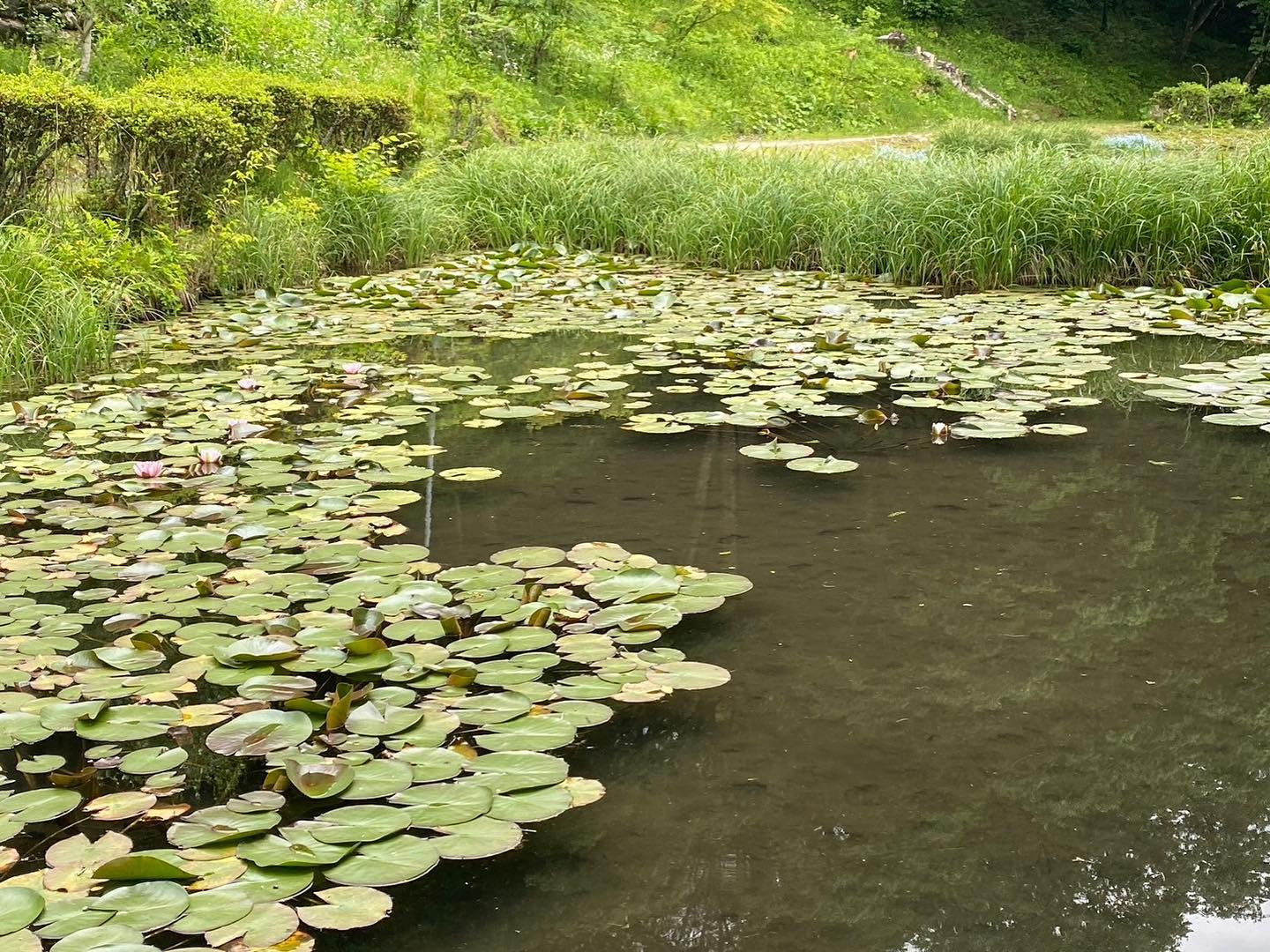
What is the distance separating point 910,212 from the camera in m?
7.03

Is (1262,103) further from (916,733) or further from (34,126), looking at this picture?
(916,733)

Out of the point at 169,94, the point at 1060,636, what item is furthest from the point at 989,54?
the point at 1060,636

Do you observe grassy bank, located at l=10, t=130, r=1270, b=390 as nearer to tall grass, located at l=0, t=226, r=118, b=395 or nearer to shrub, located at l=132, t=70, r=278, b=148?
tall grass, located at l=0, t=226, r=118, b=395

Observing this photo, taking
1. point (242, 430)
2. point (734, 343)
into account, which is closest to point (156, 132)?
point (242, 430)

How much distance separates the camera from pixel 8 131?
5078 millimetres

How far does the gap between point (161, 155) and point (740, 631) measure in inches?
200

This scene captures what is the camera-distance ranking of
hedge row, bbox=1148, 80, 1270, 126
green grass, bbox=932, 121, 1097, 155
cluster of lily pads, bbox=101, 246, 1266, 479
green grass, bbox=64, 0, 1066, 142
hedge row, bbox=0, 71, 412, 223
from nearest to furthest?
cluster of lily pads, bbox=101, 246, 1266, 479
hedge row, bbox=0, 71, 412, 223
green grass, bbox=64, 0, 1066, 142
green grass, bbox=932, 121, 1097, 155
hedge row, bbox=1148, 80, 1270, 126

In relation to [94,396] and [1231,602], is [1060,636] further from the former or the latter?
[94,396]

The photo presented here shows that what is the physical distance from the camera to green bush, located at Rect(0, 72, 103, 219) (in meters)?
5.02

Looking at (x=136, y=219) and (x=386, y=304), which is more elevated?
(x=136, y=219)

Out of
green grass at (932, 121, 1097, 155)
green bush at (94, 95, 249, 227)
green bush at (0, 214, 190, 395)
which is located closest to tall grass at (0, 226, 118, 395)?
green bush at (0, 214, 190, 395)

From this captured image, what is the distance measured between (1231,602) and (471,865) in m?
1.83

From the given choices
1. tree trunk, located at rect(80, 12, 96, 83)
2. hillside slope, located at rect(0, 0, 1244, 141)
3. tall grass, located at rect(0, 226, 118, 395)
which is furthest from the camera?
hillside slope, located at rect(0, 0, 1244, 141)

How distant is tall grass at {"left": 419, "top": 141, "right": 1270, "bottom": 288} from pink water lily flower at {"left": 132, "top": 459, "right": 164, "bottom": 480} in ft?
16.3
